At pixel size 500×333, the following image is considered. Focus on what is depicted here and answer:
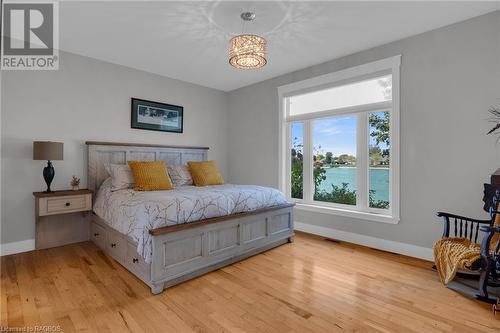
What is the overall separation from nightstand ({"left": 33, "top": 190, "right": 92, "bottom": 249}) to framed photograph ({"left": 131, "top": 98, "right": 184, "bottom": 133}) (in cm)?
137

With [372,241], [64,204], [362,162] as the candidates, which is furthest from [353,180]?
[64,204]

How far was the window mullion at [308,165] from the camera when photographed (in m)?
4.36

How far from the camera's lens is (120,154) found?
13.5ft

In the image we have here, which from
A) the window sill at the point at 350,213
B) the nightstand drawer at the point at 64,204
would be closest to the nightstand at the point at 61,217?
the nightstand drawer at the point at 64,204

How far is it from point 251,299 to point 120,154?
2925 mm

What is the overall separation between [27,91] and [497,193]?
5.10 metres

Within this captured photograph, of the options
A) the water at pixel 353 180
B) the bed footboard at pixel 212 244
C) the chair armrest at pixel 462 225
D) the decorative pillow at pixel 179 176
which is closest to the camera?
the bed footboard at pixel 212 244

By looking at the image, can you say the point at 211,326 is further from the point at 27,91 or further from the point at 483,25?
the point at 483,25

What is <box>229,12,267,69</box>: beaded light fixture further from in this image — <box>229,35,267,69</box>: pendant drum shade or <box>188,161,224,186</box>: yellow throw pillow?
<box>188,161,224,186</box>: yellow throw pillow

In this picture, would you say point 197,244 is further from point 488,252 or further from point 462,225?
point 462,225

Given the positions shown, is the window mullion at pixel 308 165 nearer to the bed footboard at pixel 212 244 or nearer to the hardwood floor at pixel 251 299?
the bed footboard at pixel 212 244

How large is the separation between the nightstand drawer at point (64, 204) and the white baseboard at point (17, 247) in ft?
1.78

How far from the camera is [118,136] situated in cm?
414

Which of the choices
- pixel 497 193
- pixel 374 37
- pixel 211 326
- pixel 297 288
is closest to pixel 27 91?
pixel 211 326
